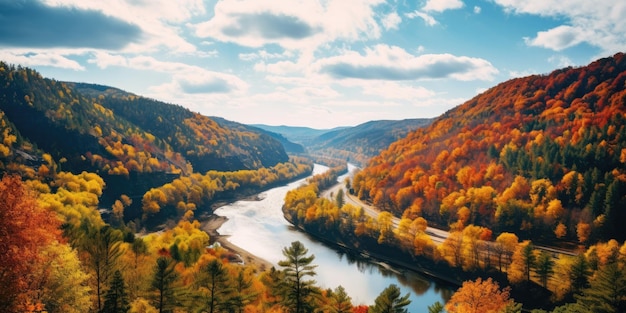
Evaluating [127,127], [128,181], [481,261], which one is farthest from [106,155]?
[481,261]

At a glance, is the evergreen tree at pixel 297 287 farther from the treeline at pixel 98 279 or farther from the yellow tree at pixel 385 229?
the yellow tree at pixel 385 229

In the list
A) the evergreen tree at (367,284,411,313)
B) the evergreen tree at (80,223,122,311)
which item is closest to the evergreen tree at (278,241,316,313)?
the evergreen tree at (367,284,411,313)

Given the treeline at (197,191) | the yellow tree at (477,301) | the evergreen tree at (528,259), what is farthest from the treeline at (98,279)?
the treeline at (197,191)

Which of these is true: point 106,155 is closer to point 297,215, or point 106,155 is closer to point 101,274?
point 297,215

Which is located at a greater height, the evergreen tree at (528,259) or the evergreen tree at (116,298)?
the evergreen tree at (116,298)

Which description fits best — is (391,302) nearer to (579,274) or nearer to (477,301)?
(477,301)
